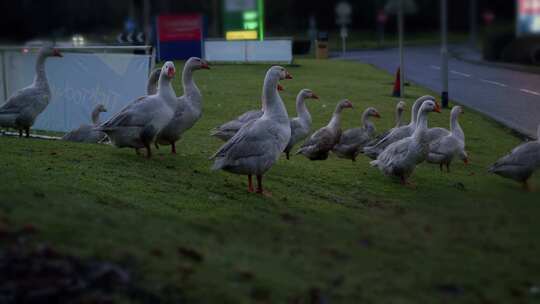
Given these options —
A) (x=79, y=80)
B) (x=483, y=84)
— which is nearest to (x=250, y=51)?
(x=483, y=84)

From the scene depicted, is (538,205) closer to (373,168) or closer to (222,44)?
(373,168)

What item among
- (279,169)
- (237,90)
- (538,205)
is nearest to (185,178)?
(279,169)

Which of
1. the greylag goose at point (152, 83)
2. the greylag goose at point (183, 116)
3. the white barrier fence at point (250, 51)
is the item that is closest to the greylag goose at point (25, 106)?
the greylag goose at point (152, 83)

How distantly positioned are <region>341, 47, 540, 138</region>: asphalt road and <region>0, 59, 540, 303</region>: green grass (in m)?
8.18

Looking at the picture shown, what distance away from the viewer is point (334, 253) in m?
5.60

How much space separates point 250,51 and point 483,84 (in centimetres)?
760

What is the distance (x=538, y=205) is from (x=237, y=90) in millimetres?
17148

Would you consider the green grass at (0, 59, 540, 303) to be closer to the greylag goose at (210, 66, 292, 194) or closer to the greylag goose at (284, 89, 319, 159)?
the greylag goose at (210, 66, 292, 194)

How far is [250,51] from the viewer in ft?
90.6

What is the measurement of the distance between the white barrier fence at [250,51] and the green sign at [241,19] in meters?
4.90

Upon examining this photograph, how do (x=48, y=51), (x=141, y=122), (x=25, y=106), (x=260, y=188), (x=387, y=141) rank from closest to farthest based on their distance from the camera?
(x=260, y=188) < (x=141, y=122) < (x=387, y=141) < (x=25, y=106) < (x=48, y=51)

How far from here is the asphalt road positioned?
65.5ft

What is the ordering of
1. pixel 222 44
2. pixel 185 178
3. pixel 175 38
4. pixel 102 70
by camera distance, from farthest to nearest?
pixel 175 38
pixel 222 44
pixel 102 70
pixel 185 178

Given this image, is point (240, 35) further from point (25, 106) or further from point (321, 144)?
point (321, 144)
